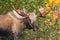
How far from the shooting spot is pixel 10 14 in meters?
8.31

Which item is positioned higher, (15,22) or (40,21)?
(15,22)

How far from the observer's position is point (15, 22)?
8.28 meters

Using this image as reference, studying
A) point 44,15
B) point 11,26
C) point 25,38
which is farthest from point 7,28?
point 44,15

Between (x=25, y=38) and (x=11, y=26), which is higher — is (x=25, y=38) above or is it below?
below

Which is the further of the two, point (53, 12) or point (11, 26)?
point (53, 12)

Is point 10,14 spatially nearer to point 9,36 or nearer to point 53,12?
point 9,36

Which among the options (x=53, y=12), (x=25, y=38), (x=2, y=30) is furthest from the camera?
(x=53, y=12)

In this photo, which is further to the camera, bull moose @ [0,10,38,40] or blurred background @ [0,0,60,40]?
blurred background @ [0,0,60,40]

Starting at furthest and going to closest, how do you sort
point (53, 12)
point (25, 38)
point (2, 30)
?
point (53, 12)
point (25, 38)
point (2, 30)

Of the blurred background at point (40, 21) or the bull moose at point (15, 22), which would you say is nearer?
the bull moose at point (15, 22)

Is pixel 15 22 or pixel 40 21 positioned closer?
pixel 15 22

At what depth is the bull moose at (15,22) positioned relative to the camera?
8.14 metres

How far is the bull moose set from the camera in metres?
8.14

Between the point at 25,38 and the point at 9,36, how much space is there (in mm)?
964
